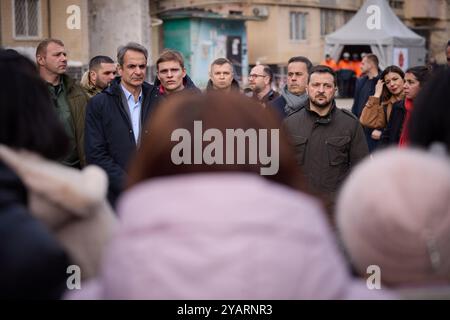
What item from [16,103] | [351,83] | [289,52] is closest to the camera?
[16,103]

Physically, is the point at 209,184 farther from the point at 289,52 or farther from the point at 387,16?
the point at 289,52

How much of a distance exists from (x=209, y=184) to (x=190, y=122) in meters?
0.22

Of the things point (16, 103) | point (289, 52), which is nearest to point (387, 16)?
point (289, 52)

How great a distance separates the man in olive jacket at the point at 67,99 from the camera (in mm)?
7637

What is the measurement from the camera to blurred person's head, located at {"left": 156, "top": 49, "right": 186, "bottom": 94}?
757cm

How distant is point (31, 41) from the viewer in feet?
92.0

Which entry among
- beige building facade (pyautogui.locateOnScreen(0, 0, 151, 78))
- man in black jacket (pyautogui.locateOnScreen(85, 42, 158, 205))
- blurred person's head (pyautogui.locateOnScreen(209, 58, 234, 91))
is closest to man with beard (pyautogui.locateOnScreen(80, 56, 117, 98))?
blurred person's head (pyautogui.locateOnScreen(209, 58, 234, 91))

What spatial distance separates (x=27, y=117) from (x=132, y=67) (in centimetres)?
449

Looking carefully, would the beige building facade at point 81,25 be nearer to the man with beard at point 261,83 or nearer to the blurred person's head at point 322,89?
the man with beard at point 261,83

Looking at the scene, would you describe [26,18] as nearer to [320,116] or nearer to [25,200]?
[320,116]

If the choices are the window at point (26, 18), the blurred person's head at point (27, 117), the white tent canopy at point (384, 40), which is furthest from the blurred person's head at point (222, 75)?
the white tent canopy at point (384, 40)

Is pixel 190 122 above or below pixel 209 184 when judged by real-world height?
above

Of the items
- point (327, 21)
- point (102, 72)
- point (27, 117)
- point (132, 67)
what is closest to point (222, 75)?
point (102, 72)
